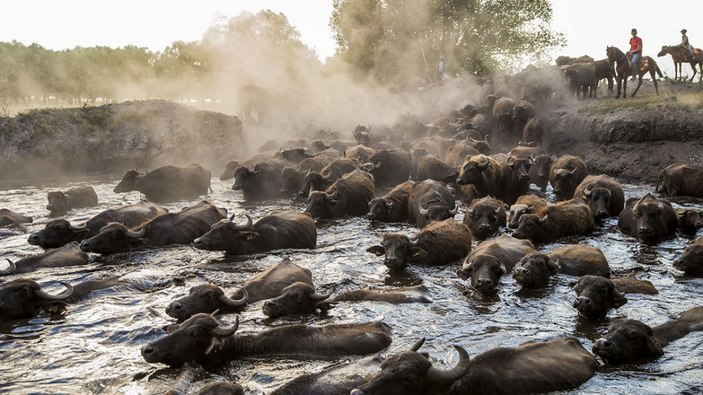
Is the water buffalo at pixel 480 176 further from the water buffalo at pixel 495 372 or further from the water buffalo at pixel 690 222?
the water buffalo at pixel 495 372

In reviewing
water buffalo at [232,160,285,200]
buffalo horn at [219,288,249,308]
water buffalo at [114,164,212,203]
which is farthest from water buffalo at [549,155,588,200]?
water buffalo at [114,164,212,203]

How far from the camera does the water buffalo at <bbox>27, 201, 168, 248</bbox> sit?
1263 centimetres

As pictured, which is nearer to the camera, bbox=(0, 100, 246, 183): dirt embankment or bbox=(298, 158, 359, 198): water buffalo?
bbox=(298, 158, 359, 198): water buffalo

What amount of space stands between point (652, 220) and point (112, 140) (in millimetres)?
23776

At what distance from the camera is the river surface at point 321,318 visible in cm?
672

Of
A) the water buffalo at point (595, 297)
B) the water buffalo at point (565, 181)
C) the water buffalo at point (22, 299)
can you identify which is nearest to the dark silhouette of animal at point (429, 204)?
the water buffalo at point (565, 181)

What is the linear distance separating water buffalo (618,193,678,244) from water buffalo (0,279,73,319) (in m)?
10.3

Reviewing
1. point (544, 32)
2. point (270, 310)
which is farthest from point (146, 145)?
point (544, 32)

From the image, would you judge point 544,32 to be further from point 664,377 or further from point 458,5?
point 664,377

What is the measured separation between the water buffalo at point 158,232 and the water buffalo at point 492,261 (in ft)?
19.0

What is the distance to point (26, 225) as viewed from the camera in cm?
1522

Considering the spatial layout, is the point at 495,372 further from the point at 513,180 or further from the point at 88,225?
the point at 513,180

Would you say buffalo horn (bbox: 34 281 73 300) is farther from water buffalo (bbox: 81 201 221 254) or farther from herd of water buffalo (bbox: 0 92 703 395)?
water buffalo (bbox: 81 201 221 254)

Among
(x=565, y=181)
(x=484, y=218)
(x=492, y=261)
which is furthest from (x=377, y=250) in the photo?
(x=565, y=181)
